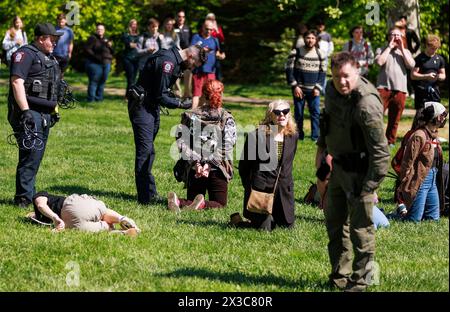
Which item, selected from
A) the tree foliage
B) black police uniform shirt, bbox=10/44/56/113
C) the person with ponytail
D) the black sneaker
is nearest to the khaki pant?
the black sneaker

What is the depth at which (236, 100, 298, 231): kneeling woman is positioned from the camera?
9.57 m

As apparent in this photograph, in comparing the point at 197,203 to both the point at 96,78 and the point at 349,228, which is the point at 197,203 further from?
the point at 96,78

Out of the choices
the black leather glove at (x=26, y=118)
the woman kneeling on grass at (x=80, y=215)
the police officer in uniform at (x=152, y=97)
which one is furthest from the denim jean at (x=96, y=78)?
the woman kneeling on grass at (x=80, y=215)

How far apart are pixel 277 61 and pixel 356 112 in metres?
20.0

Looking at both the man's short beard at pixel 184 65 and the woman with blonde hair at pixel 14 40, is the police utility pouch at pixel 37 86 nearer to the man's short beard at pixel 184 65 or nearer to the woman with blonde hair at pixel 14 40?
the man's short beard at pixel 184 65

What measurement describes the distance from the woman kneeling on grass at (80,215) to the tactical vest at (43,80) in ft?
4.49

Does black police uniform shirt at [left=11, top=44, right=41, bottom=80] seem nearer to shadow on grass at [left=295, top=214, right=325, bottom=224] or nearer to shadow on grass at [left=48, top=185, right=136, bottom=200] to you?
shadow on grass at [left=48, top=185, right=136, bottom=200]

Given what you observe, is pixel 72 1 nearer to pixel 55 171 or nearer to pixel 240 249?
pixel 55 171

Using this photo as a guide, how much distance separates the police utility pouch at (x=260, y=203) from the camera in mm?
9469

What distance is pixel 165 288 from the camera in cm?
722

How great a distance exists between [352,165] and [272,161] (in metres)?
2.73

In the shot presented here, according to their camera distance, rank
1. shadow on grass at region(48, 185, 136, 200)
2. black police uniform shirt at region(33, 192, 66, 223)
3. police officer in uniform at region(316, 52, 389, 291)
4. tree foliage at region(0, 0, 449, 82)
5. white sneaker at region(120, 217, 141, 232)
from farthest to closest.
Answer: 1. tree foliage at region(0, 0, 449, 82)
2. shadow on grass at region(48, 185, 136, 200)
3. black police uniform shirt at region(33, 192, 66, 223)
4. white sneaker at region(120, 217, 141, 232)
5. police officer in uniform at region(316, 52, 389, 291)

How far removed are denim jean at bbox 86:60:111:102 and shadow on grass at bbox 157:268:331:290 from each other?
13.4m

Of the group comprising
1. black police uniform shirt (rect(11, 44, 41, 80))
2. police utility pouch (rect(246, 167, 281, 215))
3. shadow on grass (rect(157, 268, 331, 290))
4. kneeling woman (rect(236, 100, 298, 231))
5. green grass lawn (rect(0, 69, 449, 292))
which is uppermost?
black police uniform shirt (rect(11, 44, 41, 80))
